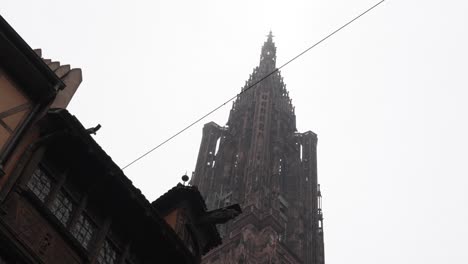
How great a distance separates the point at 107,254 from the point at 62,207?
4.50ft

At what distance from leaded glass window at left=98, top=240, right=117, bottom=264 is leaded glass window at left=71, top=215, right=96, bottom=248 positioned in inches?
14.0

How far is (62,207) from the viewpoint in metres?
12.1

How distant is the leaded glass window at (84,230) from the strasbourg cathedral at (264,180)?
28.6 m

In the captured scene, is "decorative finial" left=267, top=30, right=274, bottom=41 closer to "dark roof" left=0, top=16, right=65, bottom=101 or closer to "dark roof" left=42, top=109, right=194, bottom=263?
"dark roof" left=42, top=109, right=194, bottom=263

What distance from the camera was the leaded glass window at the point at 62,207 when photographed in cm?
1189

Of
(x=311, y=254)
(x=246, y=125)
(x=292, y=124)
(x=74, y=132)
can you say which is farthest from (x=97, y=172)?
(x=292, y=124)

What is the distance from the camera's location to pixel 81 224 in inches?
490

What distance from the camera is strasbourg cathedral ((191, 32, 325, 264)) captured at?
4328 centimetres

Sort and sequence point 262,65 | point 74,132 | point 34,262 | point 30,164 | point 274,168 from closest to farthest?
point 34,262, point 30,164, point 74,132, point 274,168, point 262,65

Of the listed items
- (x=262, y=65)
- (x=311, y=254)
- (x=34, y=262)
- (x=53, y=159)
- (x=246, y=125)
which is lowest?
(x=34, y=262)

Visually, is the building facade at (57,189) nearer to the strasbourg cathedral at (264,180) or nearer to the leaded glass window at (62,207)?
the leaded glass window at (62,207)

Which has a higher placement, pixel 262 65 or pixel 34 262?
pixel 262 65

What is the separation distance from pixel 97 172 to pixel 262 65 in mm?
63386

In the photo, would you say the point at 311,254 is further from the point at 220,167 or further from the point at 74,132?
A: the point at 74,132
